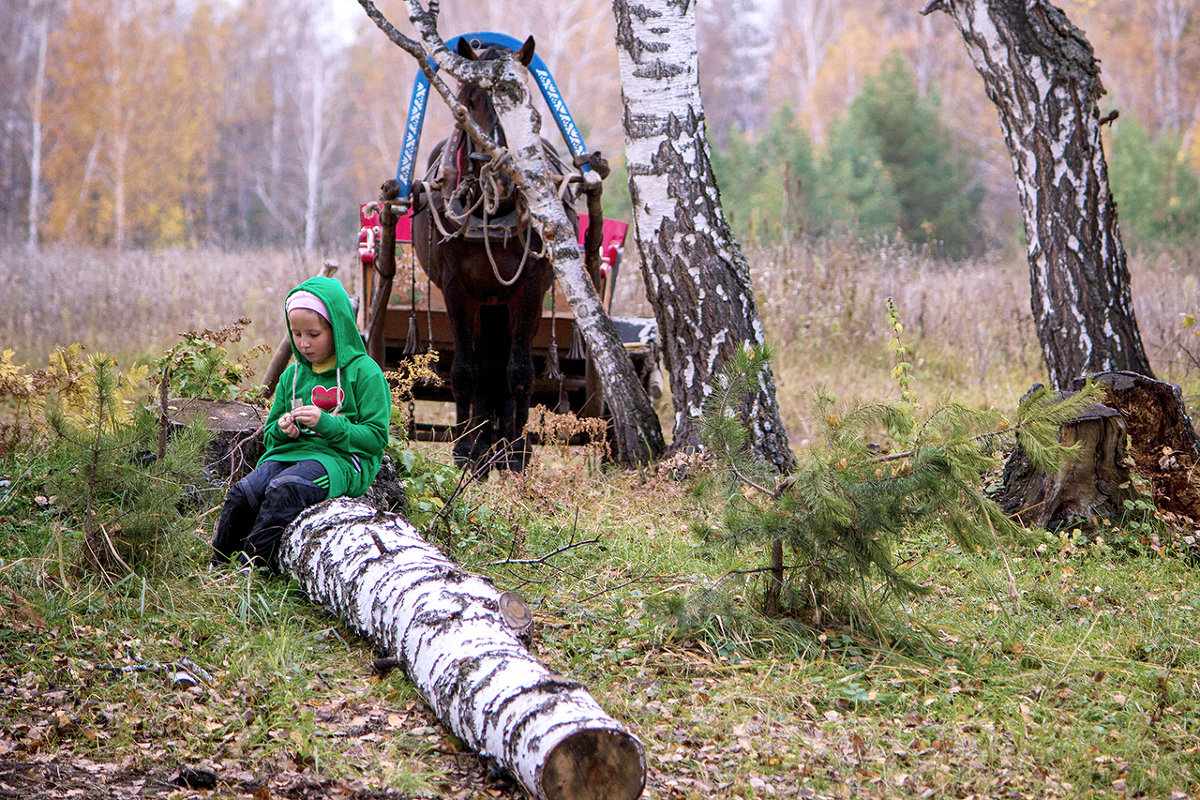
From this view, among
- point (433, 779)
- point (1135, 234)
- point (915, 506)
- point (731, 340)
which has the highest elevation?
point (1135, 234)

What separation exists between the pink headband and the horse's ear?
2.20 metres

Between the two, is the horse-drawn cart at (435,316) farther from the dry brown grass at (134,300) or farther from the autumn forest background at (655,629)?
the dry brown grass at (134,300)

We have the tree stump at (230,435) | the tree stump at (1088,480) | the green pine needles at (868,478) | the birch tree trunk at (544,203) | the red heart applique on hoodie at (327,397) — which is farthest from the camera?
the birch tree trunk at (544,203)

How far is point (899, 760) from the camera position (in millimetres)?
2627

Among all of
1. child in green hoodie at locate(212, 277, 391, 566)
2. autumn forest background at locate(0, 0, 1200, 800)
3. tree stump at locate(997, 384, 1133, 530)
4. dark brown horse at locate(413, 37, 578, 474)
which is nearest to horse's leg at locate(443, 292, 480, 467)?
dark brown horse at locate(413, 37, 578, 474)

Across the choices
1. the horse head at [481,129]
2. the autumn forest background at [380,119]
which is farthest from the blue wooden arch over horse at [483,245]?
the autumn forest background at [380,119]

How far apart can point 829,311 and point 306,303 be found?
23.1 ft

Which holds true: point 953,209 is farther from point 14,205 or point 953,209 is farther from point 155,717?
point 14,205

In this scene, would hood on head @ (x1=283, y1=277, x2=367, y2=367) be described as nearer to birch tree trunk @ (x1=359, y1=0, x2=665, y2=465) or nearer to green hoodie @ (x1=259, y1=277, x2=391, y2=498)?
green hoodie @ (x1=259, y1=277, x2=391, y2=498)

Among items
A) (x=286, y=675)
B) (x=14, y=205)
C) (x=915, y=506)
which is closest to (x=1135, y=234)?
(x=915, y=506)

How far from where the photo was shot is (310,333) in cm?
373

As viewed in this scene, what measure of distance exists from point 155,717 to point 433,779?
77cm

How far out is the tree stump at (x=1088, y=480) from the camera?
14.6 ft

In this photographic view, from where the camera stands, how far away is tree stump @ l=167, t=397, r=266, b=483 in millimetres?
4290
